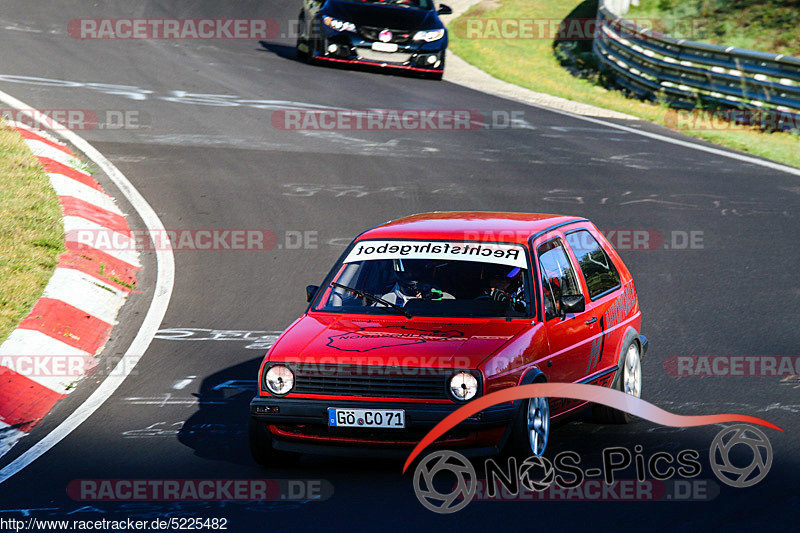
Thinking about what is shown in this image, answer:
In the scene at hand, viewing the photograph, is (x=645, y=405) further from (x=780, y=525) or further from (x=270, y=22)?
(x=270, y=22)

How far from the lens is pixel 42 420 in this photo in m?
8.07

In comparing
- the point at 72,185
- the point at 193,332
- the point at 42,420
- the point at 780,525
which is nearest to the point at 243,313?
the point at 193,332

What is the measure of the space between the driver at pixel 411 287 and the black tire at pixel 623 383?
136cm

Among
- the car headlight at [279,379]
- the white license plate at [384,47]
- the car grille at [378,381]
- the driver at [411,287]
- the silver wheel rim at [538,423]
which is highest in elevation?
the driver at [411,287]

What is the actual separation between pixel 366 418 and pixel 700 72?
16.2 metres

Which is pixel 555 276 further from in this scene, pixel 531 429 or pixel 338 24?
pixel 338 24

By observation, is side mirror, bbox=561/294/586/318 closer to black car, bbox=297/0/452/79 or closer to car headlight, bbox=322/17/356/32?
black car, bbox=297/0/452/79

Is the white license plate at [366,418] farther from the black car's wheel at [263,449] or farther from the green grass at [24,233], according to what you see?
the green grass at [24,233]

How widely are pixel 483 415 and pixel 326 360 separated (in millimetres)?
983

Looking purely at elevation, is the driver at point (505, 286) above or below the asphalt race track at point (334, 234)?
above

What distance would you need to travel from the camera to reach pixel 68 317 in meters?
10.0

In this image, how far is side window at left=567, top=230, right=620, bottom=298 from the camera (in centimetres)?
827

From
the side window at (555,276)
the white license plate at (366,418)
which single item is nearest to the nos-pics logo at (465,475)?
the white license plate at (366,418)

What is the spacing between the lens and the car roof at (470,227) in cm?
780
